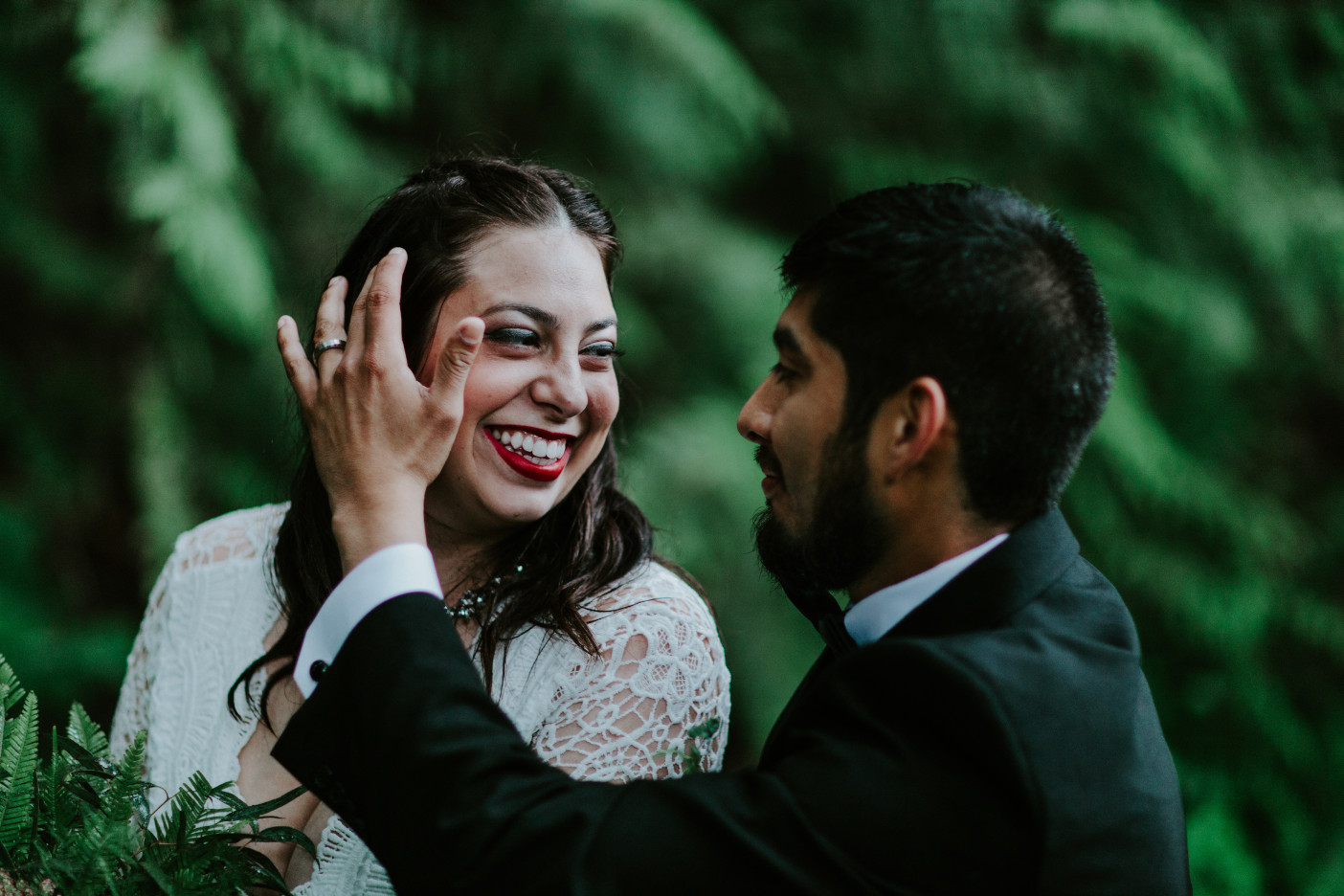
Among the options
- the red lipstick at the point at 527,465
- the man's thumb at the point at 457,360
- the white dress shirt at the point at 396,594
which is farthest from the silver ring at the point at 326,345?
the white dress shirt at the point at 396,594

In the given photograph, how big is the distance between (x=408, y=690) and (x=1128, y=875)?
94 cm

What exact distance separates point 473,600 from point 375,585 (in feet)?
2.64

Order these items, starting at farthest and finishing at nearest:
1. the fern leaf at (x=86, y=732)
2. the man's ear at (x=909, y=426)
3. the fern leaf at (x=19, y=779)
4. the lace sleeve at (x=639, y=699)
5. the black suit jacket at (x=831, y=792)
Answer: the lace sleeve at (x=639, y=699), the fern leaf at (x=86, y=732), the fern leaf at (x=19, y=779), the man's ear at (x=909, y=426), the black suit jacket at (x=831, y=792)

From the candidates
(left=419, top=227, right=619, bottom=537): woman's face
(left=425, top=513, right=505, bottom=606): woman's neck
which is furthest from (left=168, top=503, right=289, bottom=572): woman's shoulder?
(left=419, top=227, right=619, bottom=537): woman's face

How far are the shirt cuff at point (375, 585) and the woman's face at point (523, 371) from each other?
601 millimetres

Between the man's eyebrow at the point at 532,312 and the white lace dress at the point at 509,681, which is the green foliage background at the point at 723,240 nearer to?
the white lace dress at the point at 509,681

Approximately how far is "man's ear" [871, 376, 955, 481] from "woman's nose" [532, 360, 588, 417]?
77 cm

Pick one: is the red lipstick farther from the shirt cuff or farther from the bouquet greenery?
the bouquet greenery

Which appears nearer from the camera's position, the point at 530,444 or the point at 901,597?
the point at 901,597

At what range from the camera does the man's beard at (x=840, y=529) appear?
58.9 inches

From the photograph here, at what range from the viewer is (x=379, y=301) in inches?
68.1

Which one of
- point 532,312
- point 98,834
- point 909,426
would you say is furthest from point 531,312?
point 98,834

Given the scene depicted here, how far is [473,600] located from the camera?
87.3 inches

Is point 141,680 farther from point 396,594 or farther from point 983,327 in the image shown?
point 983,327
